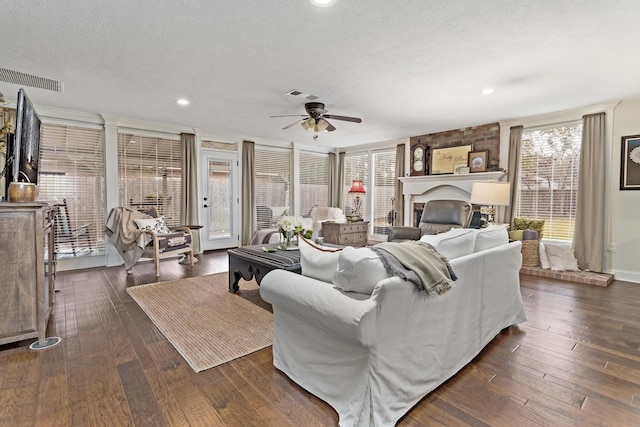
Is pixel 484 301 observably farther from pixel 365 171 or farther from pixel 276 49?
pixel 365 171

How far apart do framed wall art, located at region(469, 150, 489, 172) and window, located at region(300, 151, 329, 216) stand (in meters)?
3.60

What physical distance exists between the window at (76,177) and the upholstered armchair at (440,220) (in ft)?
15.3

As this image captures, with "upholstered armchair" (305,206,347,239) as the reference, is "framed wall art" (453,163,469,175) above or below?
above

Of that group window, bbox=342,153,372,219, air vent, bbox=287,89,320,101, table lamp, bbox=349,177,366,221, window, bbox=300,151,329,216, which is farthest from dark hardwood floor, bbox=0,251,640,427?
window, bbox=300,151,329,216

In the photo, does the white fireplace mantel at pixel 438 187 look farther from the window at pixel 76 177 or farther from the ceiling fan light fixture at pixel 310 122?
the window at pixel 76 177

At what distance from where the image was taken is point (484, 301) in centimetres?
212

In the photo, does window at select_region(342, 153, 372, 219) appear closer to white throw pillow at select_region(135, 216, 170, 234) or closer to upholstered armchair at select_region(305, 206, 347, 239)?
upholstered armchair at select_region(305, 206, 347, 239)

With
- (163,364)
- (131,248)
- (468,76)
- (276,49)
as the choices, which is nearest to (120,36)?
(276,49)

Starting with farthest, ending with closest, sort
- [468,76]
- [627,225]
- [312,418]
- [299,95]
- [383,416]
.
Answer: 1. [627,225]
2. [299,95]
3. [468,76]
4. [312,418]
5. [383,416]

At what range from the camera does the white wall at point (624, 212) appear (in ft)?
13.1

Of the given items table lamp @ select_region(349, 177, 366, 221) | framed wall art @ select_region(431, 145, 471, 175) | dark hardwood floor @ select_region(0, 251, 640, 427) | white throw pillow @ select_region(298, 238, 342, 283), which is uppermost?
framed wall art @ select_region(431, 145, 471, 175)

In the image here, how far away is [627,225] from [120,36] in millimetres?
6059

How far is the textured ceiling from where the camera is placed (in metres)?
2.09

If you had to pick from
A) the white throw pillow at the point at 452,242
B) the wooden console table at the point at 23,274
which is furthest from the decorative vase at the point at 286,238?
the wooden console table at the point at 23,274
